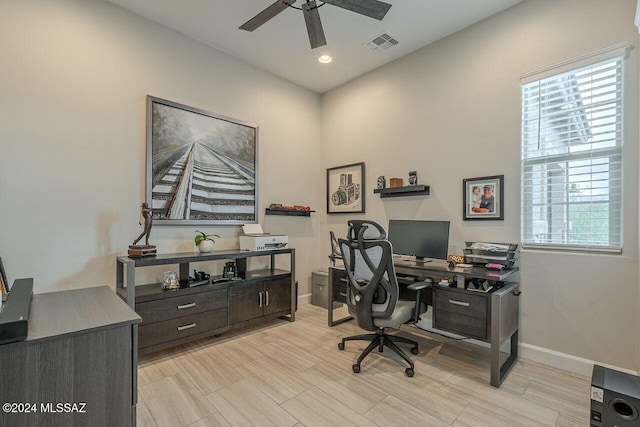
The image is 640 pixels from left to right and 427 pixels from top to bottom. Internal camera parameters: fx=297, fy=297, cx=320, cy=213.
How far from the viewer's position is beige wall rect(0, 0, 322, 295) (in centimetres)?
235

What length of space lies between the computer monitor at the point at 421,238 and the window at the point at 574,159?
70 centimetres

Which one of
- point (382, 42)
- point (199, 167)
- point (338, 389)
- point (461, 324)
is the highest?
point (382, 42)

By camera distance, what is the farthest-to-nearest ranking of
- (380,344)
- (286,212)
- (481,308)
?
(286,212), (380,344), (481,308)

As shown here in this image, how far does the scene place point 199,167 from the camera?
3336 millimetres

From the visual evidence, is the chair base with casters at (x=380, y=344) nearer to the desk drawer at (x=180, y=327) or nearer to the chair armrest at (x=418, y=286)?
the chair armrest at (x=418, y=286)

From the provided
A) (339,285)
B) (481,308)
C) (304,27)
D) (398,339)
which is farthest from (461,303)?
(304,27)

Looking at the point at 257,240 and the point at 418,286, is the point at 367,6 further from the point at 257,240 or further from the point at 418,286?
the point at 257,240

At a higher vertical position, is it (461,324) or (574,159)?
(574,159)

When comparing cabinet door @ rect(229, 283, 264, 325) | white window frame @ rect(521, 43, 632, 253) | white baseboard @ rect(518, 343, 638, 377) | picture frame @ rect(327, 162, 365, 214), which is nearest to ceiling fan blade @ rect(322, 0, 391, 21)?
white window frame @ rect(521, 43, 632, 253)

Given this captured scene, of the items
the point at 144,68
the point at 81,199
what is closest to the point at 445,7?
the point at 144,68

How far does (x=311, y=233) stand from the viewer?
4.56 metres

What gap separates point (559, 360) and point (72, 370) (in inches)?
131

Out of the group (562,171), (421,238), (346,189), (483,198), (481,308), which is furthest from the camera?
(346,189)

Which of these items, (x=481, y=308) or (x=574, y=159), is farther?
(x=574, y=159)
